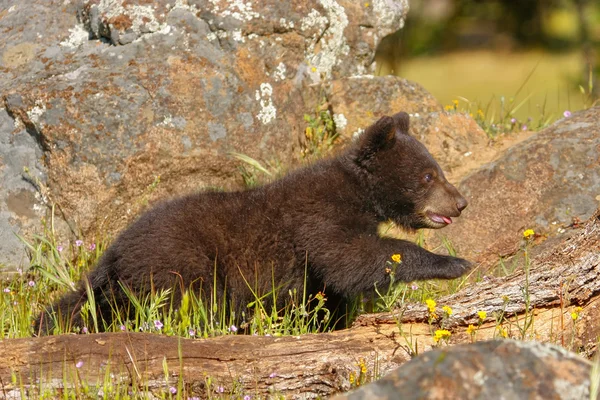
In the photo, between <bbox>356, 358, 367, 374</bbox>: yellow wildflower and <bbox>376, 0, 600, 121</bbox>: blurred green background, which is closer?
<bbox>356, 358, 367, 374</bbox>: yellow wildflower

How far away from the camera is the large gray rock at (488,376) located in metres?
2.77

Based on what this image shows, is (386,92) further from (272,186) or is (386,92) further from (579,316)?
(579,316)

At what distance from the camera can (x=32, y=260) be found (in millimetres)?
5980

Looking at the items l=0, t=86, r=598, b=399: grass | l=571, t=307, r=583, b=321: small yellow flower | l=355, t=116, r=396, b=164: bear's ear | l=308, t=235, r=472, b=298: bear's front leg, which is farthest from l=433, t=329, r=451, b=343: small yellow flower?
l=355, t=116, r=396, b=164: bear's ear

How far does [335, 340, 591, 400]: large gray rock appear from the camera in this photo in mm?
2771

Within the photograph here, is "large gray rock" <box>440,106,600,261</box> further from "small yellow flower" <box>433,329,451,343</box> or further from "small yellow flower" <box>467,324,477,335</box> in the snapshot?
"small yellow flower" <box>433,329,451,343</box>

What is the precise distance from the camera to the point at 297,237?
5.29m

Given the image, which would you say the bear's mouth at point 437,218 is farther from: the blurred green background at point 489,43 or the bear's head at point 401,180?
the blurred green background at point 489,43

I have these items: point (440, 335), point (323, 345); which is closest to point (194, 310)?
point (323, 345)

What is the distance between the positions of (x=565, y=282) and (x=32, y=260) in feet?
12.4

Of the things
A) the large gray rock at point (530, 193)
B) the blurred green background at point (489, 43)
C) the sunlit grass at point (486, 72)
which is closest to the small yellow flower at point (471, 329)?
the large gray rock at point (530, 193)

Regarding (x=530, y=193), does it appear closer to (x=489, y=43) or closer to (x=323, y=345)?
(x=323, y=345)

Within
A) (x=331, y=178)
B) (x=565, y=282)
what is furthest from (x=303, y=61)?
(x=565, y=282)

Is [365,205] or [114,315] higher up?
[365,205]
